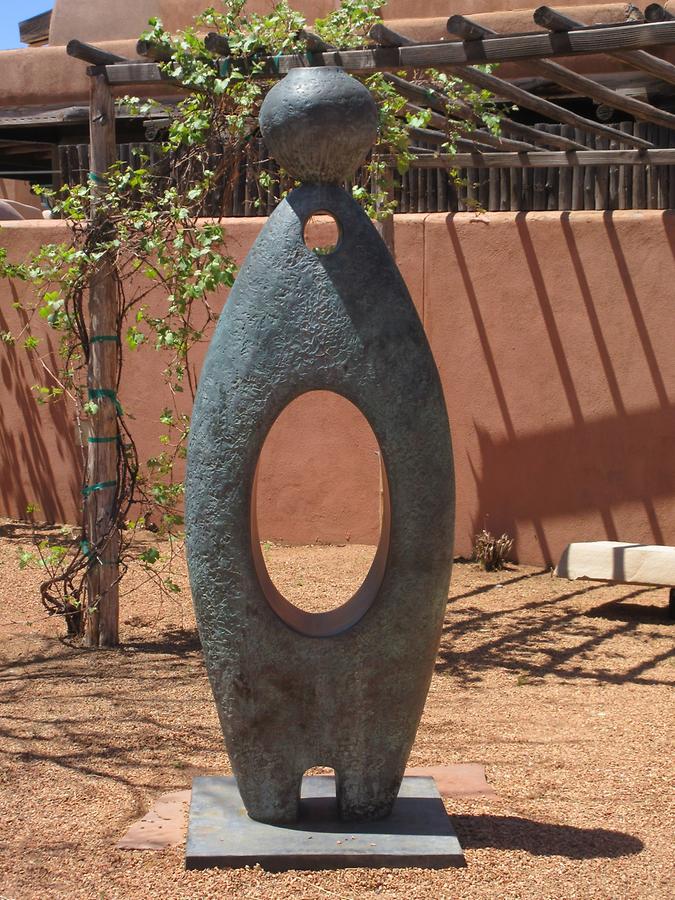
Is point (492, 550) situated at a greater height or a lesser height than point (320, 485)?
lesser

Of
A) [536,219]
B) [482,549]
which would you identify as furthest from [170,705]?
[536,219]

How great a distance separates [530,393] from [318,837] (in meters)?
5.39

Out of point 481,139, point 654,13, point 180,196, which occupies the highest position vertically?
point 654,13

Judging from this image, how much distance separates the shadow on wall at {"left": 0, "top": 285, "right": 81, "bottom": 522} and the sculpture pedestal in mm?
6093

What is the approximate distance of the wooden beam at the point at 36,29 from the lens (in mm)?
17422

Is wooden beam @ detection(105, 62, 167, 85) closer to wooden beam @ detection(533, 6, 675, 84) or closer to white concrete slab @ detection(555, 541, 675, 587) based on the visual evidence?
wooden beam @ detection(533, 6, 675, 84)

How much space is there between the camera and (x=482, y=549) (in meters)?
8.59

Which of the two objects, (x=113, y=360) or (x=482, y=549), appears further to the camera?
(x=482, y=549)

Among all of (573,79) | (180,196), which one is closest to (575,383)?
(573,79)

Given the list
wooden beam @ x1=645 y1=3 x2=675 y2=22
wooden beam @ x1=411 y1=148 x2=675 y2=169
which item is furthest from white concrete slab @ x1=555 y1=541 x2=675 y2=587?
wooden beam @ x1=645 y1=3 x2=675 y2=22

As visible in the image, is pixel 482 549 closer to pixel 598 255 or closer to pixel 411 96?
pixel 598 255

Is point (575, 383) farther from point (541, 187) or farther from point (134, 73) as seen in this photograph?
point (134, 73)

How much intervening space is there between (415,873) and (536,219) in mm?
5954

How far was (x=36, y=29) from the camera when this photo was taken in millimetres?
17578
